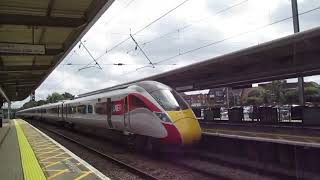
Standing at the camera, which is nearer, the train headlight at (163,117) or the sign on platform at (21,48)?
the train headlight at (163,117)

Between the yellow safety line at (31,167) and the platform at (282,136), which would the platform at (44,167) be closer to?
the yellow safety line at (31,167)

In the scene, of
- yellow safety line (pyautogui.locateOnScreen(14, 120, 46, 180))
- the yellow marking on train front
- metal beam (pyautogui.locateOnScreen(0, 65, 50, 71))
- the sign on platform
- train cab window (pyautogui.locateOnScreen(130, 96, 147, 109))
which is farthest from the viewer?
metal beam (pyautogui.locateOnScreen(0, 65, 50, 71))

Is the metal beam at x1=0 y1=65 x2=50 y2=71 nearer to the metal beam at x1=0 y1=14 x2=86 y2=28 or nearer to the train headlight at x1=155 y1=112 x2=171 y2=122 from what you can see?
the metal beam at x1=0 y1=14 x2=86 y2=28

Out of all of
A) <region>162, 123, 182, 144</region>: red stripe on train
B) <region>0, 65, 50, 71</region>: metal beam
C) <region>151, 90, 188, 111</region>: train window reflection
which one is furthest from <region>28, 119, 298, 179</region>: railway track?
<region>0, 65, 50, 71</region>: metal beam

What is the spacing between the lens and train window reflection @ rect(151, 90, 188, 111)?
16.2 metres

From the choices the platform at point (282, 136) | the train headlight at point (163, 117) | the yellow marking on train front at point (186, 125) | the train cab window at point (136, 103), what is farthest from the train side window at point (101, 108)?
the yellow marking on train front at point (186, 125)

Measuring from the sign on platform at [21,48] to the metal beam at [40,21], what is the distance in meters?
3.97

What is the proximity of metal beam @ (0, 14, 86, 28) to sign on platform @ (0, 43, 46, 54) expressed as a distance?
13.0 ft

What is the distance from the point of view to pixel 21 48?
74.3ft

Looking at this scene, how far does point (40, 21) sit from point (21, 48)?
416 cm

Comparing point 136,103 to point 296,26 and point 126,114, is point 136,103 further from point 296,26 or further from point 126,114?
point 296,26

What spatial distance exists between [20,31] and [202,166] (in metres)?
12.4

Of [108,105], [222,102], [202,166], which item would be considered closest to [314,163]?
[202,166]

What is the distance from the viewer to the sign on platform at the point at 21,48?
22475mm
